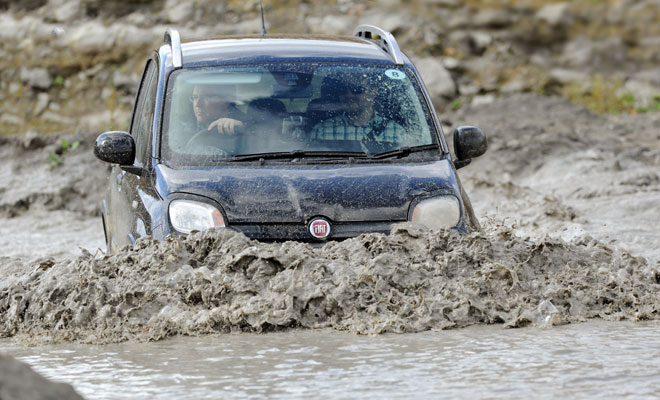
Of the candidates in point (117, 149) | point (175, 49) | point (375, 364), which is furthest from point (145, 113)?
point (375, 364)

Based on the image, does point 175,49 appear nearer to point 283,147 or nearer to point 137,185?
point 137,185

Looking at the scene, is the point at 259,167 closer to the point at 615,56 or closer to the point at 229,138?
the point at 229,138

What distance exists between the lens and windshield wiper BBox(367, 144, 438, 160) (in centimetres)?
657

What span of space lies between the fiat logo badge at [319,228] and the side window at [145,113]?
4.28 feet

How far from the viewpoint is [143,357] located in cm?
524

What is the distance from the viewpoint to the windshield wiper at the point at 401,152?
6.57m

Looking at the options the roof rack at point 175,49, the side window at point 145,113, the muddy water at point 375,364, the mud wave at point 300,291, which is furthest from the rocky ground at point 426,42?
the muddy water at point 375,364

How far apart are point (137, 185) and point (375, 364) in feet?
7.71

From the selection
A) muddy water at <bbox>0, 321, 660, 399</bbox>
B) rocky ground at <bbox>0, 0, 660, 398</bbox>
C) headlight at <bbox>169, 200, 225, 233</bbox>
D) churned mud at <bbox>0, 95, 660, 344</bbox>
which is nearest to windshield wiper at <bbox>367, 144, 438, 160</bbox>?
churned mud at <bbox>0, 95, 660, 344</bbox>

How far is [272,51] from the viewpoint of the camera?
285 inches

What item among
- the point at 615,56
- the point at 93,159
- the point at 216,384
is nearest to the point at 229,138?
the point at 216,384

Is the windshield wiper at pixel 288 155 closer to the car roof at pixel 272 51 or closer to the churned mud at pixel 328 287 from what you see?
the churned mud at pixel 328 287

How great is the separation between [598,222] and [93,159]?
21.6 feet

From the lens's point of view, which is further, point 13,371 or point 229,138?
point 229,138
